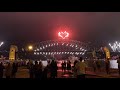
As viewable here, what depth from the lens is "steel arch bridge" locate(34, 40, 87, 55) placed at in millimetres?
118562

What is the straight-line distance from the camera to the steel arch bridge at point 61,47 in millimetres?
118562

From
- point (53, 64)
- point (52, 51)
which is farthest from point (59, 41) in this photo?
point (53, 64)

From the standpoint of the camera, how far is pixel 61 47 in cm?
12131
